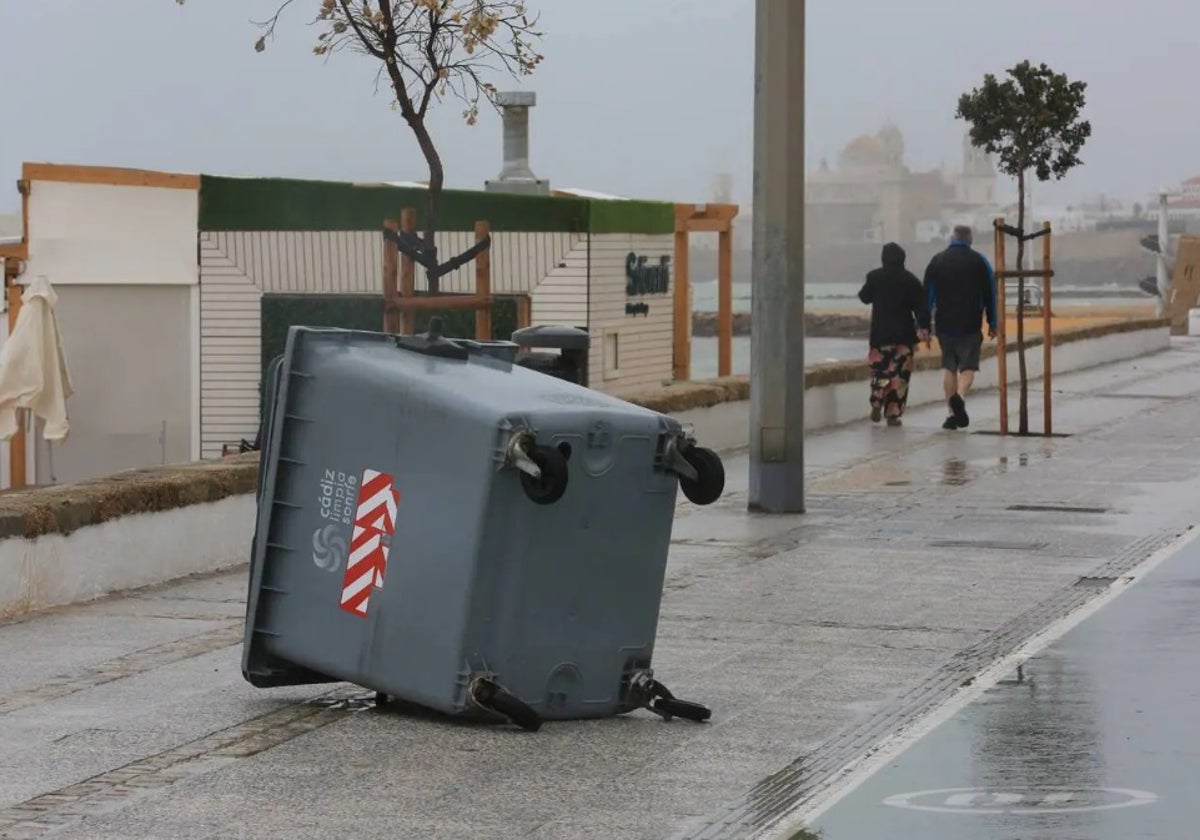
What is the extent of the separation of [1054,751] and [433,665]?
6.75 feet

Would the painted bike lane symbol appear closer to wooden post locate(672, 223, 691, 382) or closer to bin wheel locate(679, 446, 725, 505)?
bin wheel locate(679, 446, 725, 505)

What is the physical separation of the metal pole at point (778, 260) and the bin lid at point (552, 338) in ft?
12.7

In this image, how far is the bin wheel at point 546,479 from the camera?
8531 mm

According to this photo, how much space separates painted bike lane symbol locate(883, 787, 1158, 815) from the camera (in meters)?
7.63

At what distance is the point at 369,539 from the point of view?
356 inches

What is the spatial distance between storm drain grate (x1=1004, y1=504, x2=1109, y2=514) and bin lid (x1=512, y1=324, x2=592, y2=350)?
476 cm

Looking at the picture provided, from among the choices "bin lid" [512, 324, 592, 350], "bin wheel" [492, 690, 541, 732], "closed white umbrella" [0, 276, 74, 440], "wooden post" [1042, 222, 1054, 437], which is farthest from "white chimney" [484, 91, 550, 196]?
"bin wheel" [492, 690, 541, 732]

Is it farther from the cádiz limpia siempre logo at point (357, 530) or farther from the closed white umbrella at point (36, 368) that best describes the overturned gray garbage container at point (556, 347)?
the closed white umbrella at point (36, 368)

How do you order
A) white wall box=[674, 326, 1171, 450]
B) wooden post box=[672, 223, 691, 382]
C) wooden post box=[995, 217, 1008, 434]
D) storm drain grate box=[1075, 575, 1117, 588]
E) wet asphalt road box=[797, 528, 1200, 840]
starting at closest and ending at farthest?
wet asphalt road box=[797, 528, 1200, 840], storm drain grate box=[1075, 575, 1117, 588], white wall box=[674, 326, 1171, 450], wooden post box=[995, 217, 1008, 434], wooden post box=[672, 223, 691, 382]

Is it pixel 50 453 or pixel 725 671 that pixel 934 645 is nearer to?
pixel 725 671

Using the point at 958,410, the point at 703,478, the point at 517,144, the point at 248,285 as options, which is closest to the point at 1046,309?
the point at 958,410

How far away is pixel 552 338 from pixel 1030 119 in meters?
17.8

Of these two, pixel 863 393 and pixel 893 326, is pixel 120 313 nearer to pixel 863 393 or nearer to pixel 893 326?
pixel 863 393

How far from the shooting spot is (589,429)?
8836 mm
